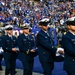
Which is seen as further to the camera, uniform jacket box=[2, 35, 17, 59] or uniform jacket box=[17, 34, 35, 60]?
uniform jacket box=[2, 35, 17, 59]

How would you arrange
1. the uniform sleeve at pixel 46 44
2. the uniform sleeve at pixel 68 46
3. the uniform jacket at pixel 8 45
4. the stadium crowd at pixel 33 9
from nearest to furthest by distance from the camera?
the uniform sleeve at pixel 68 46
the uniform sleeve at pixel 46 44
the uniform jacket at pixel 8 45
the stadium crowd at pixel 33 9

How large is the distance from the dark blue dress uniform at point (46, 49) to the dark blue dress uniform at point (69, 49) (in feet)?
3.32

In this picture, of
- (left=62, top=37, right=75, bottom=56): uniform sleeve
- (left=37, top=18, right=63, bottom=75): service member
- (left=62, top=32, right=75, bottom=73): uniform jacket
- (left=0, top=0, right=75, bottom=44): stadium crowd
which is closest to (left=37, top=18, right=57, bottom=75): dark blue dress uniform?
(left=37, top=18, right=63, bottom=75): service member

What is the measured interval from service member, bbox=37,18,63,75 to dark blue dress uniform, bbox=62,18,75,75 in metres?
0.98

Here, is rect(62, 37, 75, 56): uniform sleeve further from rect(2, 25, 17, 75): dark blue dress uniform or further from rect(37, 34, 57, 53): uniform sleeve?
rect(2, 25, 17, 75): dark blue dress uniform

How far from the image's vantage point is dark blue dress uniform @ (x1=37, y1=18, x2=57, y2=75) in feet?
24.1

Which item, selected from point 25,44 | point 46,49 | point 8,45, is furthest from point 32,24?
point 46,49

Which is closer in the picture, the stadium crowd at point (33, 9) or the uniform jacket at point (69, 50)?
the uniform jacket at point (69, 50)

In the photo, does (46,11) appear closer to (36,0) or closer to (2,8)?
(2,8)

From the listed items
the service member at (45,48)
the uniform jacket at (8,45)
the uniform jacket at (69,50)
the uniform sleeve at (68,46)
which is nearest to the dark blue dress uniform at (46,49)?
the service member at (45,48)

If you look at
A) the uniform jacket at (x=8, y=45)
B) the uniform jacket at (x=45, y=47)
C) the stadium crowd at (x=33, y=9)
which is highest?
the uniform jacket at (x=45, y=47)

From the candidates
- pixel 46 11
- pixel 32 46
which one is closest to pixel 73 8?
pixel 46 11

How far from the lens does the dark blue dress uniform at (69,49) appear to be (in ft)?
20.1

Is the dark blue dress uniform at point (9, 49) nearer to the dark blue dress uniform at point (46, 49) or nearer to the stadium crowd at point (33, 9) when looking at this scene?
the dark blue dress uniform at point (46, 49)
